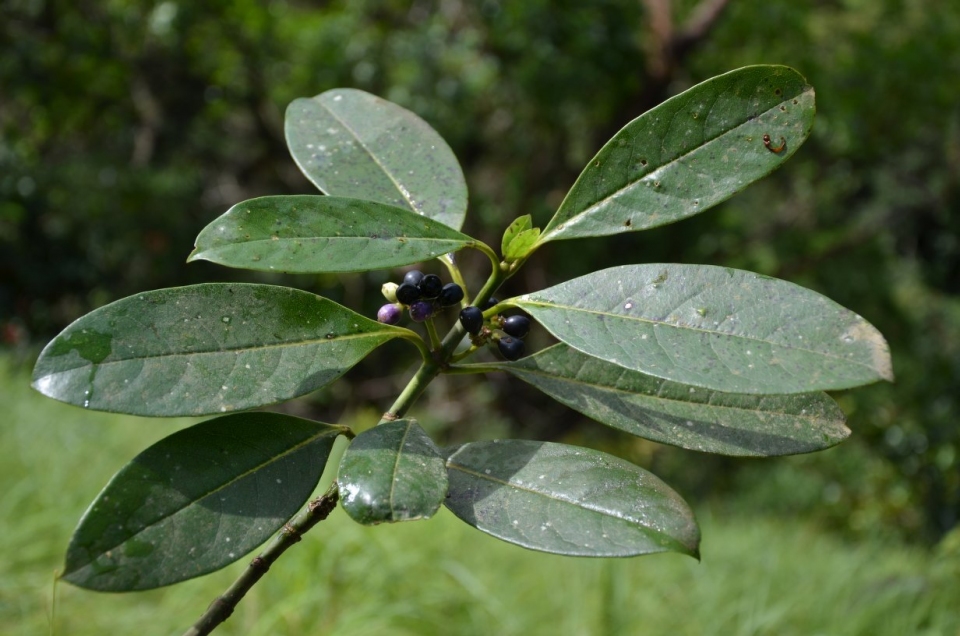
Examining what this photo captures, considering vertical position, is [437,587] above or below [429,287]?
below

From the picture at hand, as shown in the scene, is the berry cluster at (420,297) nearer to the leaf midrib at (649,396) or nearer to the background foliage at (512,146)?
the leaf midrib at (649,396)

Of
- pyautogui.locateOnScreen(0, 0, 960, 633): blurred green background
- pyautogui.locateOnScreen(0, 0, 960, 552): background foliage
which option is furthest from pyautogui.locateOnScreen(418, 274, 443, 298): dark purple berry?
pyautogui.locateOnScreen(0, 0, 960, 552): background foliage

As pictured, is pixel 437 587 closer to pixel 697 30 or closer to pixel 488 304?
pixel 488 304

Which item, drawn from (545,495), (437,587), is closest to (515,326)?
(545,495)

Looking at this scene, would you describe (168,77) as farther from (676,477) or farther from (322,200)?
(322,200)

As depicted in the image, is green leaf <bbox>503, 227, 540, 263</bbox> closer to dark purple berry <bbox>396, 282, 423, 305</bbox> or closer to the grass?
dark purple berry <bbox>396, 282, 423, 305</bbox>

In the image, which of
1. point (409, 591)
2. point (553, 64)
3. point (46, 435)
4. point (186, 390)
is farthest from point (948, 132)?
point (186, 390)
